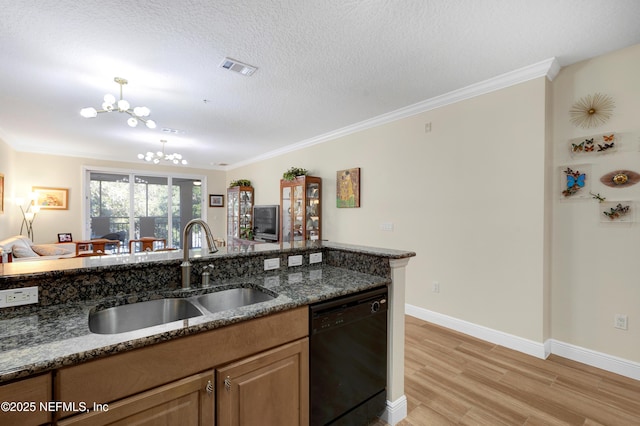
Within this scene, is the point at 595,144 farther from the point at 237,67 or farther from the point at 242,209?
the point at 242,209

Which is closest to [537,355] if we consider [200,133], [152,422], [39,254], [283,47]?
[152,422]

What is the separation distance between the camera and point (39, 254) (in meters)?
4.94

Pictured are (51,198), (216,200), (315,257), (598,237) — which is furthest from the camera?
(216,200)

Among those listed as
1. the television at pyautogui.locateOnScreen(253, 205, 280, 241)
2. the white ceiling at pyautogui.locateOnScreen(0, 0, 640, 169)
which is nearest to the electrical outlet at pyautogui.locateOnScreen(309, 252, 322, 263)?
the white ceiling at pyautogui.locateOnScreen(0, 0, 640, 169)

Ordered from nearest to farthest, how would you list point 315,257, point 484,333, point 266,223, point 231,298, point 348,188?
point 231,298, point 315,257, point 484,333, point 348,188, point 266,223

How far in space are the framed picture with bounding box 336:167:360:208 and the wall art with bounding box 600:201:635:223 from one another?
263 centimetres

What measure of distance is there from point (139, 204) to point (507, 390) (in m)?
7.83

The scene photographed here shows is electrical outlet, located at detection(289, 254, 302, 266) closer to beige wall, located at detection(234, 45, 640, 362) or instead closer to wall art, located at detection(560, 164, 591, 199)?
beige wall, located at detection(234, 45, 640, 362)

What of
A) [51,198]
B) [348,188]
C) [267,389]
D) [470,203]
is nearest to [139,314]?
[267,389]

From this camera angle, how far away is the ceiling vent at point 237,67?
8.36 feet

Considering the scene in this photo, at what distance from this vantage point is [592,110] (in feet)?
8.21

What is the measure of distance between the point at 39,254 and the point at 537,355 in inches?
283

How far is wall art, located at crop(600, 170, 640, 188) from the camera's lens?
91.3 inches

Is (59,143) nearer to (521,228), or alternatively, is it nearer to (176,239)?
(176,239)
